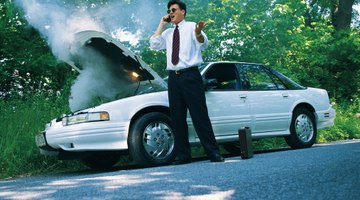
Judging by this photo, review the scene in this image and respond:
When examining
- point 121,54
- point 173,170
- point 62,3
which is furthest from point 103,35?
point 62,3

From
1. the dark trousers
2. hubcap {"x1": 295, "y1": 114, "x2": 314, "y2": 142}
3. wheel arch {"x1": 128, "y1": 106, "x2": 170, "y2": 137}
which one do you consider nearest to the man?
the dark trousers

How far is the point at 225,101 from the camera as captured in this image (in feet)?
22.7

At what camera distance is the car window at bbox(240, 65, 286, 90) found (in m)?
7.42

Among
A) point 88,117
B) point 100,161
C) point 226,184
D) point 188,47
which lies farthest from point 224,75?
point 226,184

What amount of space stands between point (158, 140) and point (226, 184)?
2.31 meters

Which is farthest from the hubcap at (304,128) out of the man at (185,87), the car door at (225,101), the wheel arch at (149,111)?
the wheel arch at (149,111)

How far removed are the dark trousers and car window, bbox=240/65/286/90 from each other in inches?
62.1

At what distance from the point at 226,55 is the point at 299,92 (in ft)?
13.6

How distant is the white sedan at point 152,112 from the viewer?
574cm

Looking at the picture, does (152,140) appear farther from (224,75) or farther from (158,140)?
(224,75)

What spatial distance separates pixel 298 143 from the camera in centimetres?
783

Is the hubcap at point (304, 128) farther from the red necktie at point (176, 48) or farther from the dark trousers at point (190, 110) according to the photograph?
the red necktie at point (176, 48)

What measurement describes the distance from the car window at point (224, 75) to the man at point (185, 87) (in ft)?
3.58

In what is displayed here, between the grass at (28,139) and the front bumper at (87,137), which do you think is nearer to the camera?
the front bumper at (87,137)
